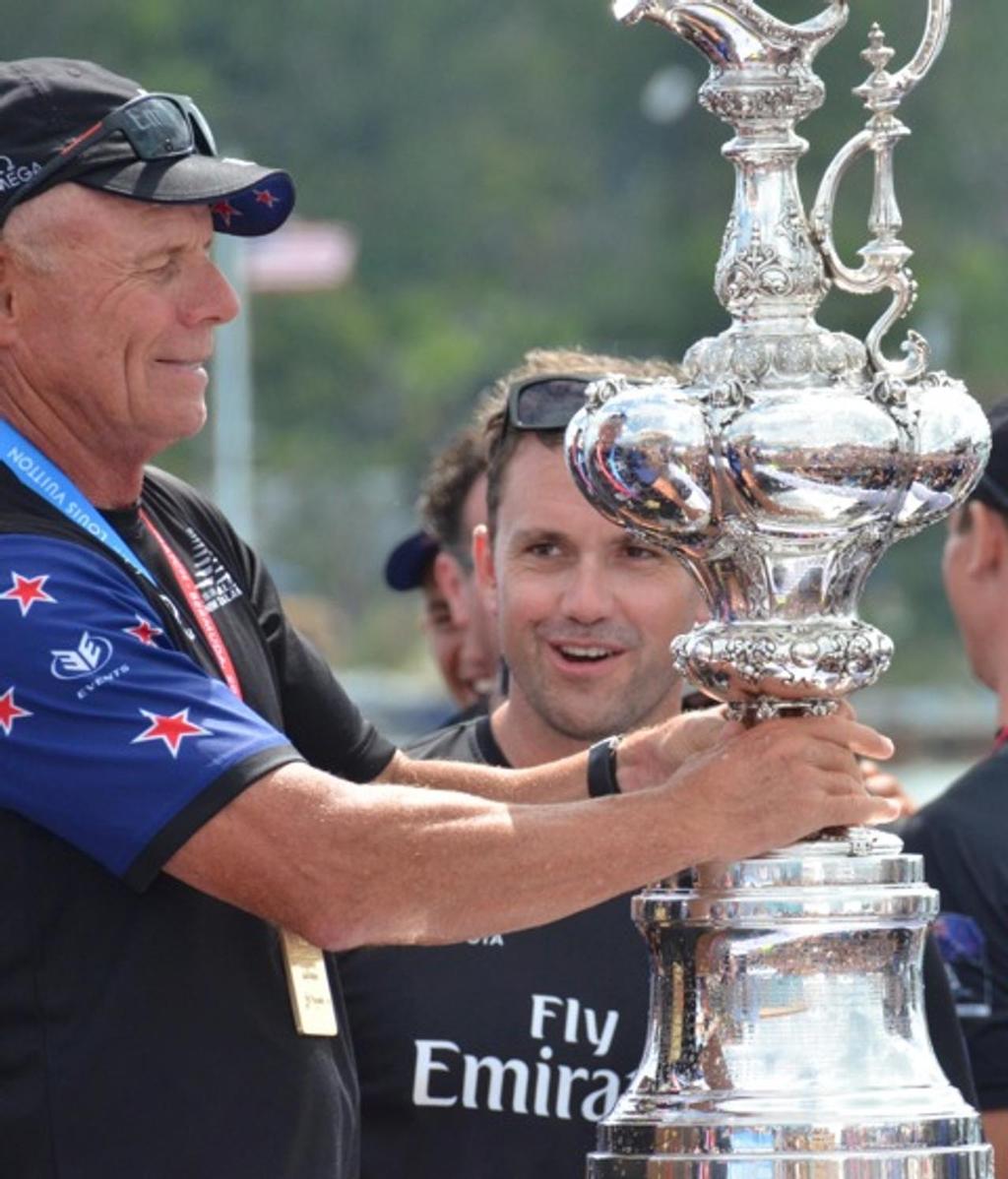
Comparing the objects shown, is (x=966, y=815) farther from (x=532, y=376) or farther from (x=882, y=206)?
(x=882, y=206)

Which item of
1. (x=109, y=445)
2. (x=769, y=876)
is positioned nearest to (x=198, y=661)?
(x=109, y=445)

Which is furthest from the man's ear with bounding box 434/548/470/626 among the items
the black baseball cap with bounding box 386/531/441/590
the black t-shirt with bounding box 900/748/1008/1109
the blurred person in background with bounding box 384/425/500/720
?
the black t-shirt with bounding box 900/748/1008/1109

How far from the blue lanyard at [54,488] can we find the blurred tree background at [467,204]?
4135cm

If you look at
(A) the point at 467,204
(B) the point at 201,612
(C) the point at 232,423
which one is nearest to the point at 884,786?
(B) the point at 201,612

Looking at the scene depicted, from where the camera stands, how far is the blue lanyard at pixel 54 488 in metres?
3.39

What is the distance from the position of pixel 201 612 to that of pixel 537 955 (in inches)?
28.6

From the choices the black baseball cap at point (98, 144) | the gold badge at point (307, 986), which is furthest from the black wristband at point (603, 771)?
A: the black baseball cap at point (98, 144)

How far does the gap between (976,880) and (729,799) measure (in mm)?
1342

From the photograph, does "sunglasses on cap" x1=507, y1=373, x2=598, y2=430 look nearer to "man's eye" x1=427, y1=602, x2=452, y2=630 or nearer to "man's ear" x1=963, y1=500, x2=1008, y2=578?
"man's ear" x1=963, y1=500, x2=1008, y2=578

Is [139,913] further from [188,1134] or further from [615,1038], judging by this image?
[615,1038]

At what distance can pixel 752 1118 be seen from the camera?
9.77 ft

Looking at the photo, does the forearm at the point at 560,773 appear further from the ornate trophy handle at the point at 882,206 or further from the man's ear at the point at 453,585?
the man's ear at the point at 453,585

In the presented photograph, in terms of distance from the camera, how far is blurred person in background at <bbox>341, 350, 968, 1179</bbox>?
3.85 metres

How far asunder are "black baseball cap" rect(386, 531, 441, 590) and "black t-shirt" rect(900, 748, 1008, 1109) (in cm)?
199
